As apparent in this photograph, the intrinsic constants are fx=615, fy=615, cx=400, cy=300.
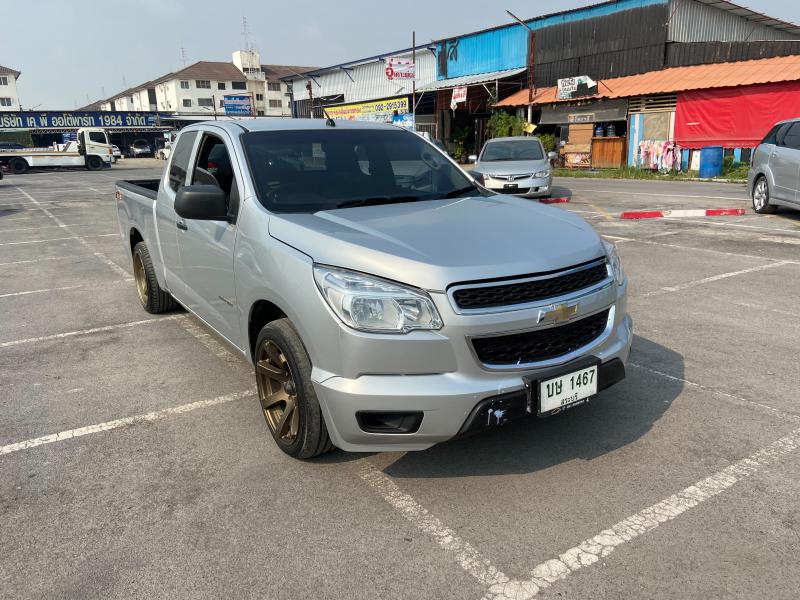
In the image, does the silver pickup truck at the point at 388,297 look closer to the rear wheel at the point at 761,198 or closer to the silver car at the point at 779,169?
the silver car at the point at 779,169

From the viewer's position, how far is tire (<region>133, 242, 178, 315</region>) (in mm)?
5968

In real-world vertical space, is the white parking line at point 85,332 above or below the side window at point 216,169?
below

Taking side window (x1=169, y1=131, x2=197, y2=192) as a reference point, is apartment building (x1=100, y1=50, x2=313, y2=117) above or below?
above

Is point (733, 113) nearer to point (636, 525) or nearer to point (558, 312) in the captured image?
point (558, 312)

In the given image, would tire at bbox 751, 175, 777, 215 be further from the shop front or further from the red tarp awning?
the shop front

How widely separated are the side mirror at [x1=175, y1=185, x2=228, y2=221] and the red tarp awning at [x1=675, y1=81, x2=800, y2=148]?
76.0 feet

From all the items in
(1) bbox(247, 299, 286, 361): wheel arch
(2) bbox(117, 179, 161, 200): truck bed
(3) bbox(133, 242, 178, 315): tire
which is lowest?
(3) bbox(133, 242, 178, 315): tire

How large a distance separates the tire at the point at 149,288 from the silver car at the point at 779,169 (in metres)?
9.80

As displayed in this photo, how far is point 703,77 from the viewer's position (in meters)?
24.2

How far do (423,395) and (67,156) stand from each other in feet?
139

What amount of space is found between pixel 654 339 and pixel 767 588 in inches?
117

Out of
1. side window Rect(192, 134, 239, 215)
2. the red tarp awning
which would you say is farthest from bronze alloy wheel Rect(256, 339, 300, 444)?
the red tarp awning

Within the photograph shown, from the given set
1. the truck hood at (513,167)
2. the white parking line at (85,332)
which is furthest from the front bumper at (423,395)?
the truck hood at (513,167)

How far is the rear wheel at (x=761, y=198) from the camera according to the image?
37.9 feet
